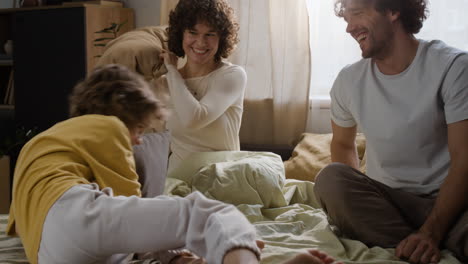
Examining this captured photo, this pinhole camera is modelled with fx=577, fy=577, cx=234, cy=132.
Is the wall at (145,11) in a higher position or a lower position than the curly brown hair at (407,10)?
lower

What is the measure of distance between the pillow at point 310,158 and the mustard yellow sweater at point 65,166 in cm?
132

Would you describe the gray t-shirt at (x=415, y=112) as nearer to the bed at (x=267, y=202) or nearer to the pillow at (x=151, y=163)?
the bed at (x=267, y=202)

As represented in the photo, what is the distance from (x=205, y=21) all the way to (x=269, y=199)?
0.83 m

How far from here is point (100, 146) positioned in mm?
1331

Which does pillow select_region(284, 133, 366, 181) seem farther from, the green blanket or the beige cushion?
the beige cushion

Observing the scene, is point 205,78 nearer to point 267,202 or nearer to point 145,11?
point 267,202

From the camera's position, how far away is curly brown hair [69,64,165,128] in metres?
1.46

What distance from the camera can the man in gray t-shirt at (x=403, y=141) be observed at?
1.60 meters

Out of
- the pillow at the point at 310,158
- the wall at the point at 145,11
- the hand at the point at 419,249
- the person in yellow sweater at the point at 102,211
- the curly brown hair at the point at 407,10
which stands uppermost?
the curly brown hair at the point at 407,10

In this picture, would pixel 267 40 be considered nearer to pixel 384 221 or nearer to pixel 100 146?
pixel 384 221

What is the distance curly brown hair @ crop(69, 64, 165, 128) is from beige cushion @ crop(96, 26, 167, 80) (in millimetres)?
804

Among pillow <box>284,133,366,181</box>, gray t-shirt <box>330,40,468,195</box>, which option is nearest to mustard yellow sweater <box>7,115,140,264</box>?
gray t-shirt <box>330,40,468,195</box>

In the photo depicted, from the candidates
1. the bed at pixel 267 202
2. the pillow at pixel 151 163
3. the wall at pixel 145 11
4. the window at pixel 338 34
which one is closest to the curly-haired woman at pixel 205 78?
the bed at pixel 267 202

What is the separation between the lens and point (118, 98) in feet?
4.78
